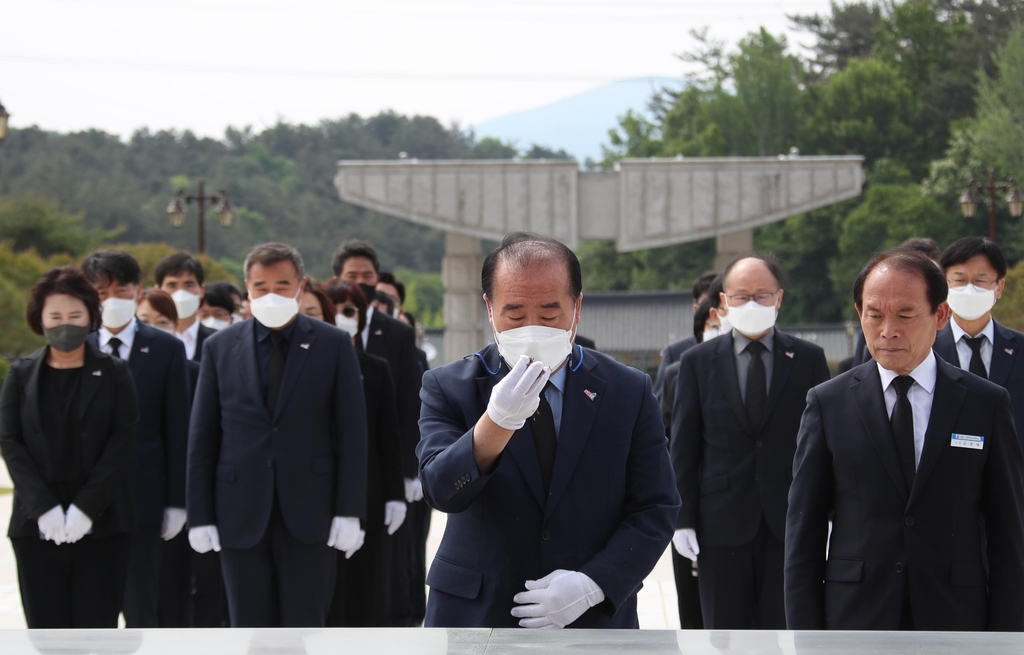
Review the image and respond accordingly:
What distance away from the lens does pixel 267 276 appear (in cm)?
480

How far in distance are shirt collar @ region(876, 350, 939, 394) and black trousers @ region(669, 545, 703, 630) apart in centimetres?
236

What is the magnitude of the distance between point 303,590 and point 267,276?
1330mm

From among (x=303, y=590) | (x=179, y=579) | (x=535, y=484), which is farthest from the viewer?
(x=179, y=579)

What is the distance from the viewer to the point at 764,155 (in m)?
47.8

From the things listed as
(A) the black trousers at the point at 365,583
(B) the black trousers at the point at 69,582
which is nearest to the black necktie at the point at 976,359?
(A) the black trousers at the point at 365,583

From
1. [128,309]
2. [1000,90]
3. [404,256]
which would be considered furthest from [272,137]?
[128,309]

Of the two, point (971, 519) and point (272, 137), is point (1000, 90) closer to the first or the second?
point (971, 519)

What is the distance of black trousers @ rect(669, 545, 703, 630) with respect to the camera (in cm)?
536

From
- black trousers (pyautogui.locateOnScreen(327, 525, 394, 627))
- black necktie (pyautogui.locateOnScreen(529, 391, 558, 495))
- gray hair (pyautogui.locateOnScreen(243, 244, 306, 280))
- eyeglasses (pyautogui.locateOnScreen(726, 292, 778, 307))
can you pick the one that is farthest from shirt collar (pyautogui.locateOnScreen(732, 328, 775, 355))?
black necktie (pyautogui.locateOnScreen(529, 391, 558, 495))

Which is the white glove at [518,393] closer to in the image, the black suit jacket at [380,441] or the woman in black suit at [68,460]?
the woman in black suit at [68,460]

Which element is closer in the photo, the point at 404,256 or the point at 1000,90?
the point at 1000,90

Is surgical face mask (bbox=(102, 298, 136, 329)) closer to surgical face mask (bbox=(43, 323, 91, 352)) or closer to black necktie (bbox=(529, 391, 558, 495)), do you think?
surgical face mask (bbox=(43, 323, 91, 352))

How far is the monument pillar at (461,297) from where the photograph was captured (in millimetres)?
21844

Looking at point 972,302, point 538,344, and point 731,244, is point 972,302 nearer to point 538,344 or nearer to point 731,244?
point 538,344
